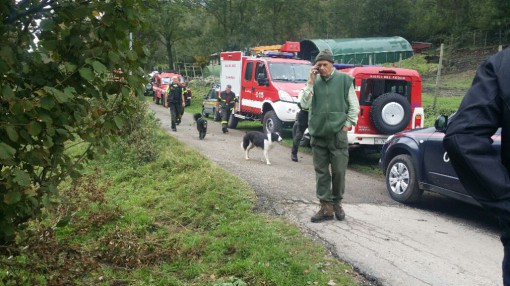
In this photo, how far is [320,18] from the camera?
152 feet

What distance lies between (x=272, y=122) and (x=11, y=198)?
11.3 m

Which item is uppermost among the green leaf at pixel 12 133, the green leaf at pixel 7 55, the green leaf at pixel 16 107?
the green leaf at pixel 7 55

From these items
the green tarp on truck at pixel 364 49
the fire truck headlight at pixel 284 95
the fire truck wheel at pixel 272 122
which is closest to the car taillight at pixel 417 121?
the fire truck headlight at pixel 284 95

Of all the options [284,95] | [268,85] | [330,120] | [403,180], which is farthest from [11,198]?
[268,85]

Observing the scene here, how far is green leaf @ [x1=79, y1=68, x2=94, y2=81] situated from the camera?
2.77m

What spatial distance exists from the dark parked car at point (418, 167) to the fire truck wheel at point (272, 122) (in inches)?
217

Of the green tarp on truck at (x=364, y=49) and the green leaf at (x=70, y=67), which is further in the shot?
the green tarp on truck at (x=364, y=49)

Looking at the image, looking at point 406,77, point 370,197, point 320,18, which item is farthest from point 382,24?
point 370,197

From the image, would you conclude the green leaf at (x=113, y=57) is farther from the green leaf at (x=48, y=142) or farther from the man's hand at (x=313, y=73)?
the man's hand at (x=313, y=73)

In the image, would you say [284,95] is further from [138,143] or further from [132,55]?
[132,55]

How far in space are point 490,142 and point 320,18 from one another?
46053mm

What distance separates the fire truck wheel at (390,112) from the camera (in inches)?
384

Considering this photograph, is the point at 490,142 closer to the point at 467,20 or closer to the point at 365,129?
Result: the point at 365,129

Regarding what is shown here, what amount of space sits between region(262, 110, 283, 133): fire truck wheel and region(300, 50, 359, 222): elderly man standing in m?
7.64
